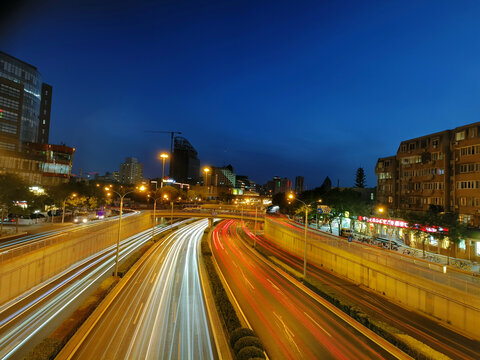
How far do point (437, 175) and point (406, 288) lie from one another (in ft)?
126

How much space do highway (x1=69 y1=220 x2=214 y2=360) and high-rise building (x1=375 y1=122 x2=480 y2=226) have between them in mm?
47817

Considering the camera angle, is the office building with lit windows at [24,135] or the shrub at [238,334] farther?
the office building with lit windows at [24,135]

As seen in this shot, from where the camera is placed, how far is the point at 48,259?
2923 centimetres

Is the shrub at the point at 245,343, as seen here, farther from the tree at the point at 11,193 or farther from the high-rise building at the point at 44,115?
the high-rise building at the point at 44,115

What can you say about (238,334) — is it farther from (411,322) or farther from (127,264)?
(127,264)

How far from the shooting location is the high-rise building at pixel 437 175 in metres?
43.6

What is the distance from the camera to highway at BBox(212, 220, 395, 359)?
Result: 16.1 meters

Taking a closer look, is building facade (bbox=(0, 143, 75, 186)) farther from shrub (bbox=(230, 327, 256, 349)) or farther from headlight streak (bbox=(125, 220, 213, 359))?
shrub (bbox=(230, 327, 256, 349))

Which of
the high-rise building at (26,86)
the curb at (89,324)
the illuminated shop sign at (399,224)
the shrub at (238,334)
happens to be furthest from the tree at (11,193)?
the high-rise building at (26,86)

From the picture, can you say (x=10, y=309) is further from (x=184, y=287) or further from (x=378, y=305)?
(x=378, y=305)

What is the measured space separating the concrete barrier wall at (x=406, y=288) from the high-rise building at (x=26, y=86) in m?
124

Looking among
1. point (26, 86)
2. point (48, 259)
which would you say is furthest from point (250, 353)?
point (26, 86)

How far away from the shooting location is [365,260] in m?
30.5

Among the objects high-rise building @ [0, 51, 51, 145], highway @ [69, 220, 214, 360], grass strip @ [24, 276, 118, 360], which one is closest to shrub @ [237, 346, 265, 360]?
highway @ [69, 220, 214, 360]
